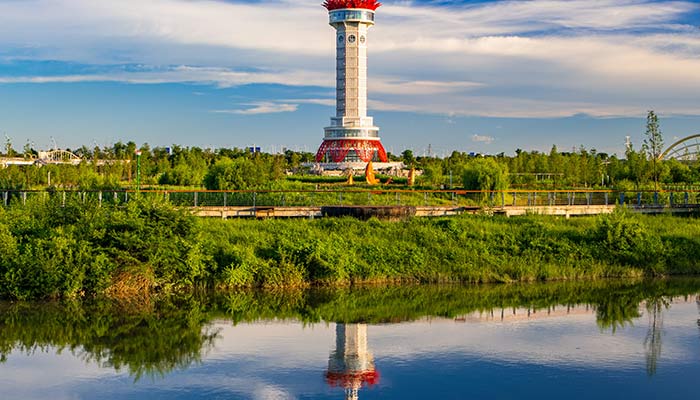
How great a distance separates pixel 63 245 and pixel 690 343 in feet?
60.2

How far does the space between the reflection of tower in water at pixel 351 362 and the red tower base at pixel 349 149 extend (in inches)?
3434

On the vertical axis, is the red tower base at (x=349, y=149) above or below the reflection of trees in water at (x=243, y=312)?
above

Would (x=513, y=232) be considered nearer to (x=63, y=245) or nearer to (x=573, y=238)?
(x=573, y=238)

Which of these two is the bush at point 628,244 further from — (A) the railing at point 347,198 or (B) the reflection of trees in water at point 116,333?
(B) the reflection of trees in water at point 116,333

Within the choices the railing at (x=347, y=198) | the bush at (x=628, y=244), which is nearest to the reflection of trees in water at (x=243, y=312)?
the bush at (x=628, y=244)

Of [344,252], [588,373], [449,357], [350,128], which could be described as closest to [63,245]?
[344,252]

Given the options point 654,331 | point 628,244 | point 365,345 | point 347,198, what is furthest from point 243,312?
point 347,198

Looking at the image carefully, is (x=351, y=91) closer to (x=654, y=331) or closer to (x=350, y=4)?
(x=350, y=4)

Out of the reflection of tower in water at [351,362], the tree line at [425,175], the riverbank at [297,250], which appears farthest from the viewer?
the tree line at [425,175]

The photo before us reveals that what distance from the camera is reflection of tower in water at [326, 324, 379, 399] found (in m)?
19.2

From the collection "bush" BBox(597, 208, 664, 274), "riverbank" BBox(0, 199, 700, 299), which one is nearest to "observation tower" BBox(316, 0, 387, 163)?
"riverbank" BBox(0, 199, 700, 299)

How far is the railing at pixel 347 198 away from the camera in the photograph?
112 ft

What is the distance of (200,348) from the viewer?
22.2 m

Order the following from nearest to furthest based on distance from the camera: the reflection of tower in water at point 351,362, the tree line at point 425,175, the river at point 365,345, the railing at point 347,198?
the river at point 365,345
the reflection of tower in water at point 351,362
the railing at point 347,198
the tree line at point 425,175
